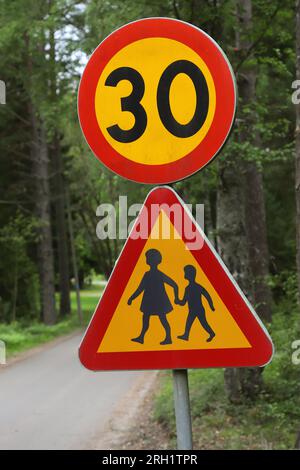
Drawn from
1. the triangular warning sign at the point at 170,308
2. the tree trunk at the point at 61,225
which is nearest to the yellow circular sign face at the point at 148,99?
the triangular warning sign at the point at 170,308

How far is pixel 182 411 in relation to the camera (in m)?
2.59

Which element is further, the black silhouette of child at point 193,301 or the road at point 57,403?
the road at point 57,403

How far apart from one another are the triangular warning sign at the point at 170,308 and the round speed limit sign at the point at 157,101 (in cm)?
18

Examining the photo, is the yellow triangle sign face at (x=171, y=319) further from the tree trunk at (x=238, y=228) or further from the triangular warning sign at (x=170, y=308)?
the tree trunk at (x=238, y=228)

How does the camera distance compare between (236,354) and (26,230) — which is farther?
(26,230)

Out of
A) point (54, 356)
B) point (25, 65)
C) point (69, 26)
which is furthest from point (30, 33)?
point (54, 356)

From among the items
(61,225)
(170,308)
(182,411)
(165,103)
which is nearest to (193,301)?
(170,308)

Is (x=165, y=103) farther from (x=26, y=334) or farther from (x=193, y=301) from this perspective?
(x=26, y=334)

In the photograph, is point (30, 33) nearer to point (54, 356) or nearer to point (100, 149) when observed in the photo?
point (100, 149)

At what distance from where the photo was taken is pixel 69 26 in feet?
42.3

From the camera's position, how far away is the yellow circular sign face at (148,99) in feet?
8.89

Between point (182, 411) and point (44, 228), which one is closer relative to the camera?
point (182, 411)

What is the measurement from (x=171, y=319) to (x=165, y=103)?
936mm
